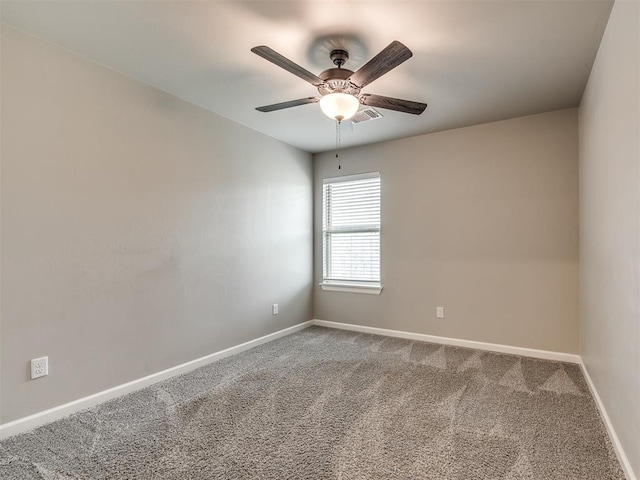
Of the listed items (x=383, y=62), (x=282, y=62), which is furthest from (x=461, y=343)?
(x=282, y=62)

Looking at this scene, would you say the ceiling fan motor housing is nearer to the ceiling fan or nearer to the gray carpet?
the ceiling fan

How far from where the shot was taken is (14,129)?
6.68 ft

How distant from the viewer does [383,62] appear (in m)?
1.87

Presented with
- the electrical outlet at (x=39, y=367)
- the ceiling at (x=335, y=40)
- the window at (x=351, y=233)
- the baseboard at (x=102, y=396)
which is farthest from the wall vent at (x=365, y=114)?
the electrical outlet at (x=39, y=367)

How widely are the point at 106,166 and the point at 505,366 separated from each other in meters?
3.63

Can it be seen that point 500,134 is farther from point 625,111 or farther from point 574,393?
point 574,393

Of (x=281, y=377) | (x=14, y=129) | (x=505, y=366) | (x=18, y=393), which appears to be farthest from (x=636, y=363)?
(x=14, y=129)

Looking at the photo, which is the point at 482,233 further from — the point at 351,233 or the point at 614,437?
the point at 614,437

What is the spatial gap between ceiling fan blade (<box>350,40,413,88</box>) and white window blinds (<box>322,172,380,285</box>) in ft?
7.22

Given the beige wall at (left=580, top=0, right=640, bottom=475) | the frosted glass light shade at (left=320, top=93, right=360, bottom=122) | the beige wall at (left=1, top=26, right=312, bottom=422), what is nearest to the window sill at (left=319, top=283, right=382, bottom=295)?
the beige wall at (left=1, top=26, right=312, bottom=422)

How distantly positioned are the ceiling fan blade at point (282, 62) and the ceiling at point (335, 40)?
0.89 feet

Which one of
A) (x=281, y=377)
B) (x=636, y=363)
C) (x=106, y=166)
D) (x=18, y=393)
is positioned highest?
(x=106, y=166)

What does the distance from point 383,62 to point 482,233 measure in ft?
7.81

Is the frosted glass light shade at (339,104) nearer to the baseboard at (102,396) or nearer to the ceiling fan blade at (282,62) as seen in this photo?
the ceiling fan blade at (282,62)
